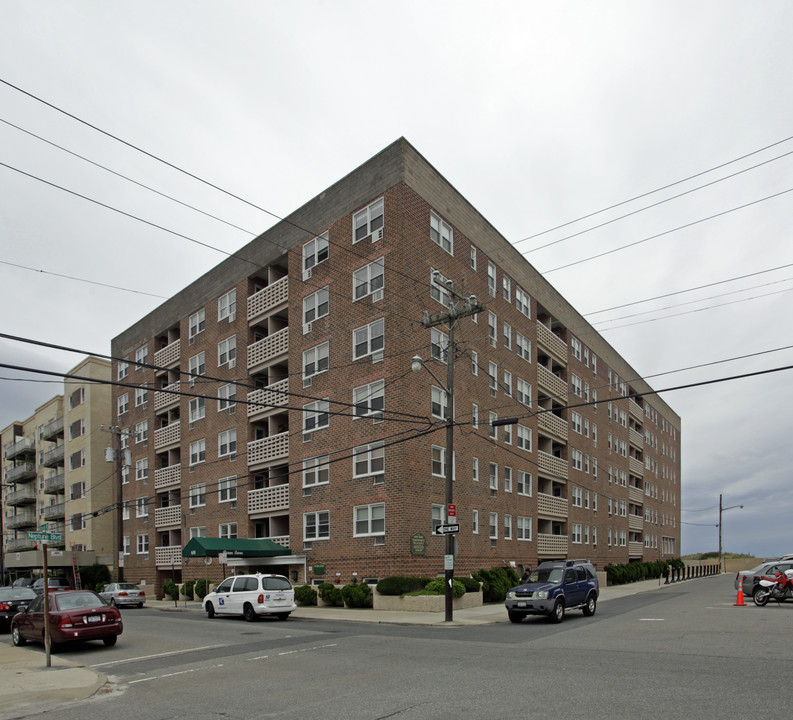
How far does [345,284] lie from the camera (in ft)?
113

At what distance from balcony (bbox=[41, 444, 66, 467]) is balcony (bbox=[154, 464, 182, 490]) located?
71.0 ft

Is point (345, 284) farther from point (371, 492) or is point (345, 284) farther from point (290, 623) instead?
point (290, 623)

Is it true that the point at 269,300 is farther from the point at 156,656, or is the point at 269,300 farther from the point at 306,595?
the point at 156,656

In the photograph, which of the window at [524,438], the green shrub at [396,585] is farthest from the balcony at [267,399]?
the window at [524,438]

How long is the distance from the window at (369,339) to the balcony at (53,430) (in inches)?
1807

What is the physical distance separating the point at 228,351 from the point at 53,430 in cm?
3526

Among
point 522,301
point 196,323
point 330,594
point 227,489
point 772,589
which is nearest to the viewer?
point 772,589

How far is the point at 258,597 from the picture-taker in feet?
82.3

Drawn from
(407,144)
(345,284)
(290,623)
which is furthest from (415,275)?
(290,623)

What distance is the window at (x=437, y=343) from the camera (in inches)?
1286

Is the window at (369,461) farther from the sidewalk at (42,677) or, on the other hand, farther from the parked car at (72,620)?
the parked car at (72,620)

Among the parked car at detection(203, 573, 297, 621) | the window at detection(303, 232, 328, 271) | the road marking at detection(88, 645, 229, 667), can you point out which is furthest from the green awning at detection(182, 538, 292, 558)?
the road marking at detection(88, 645, 229, 667)

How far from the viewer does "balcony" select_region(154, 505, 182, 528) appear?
151 ft

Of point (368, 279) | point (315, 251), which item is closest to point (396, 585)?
point (368, 279)
